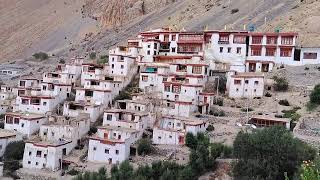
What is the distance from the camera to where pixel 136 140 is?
3338 cm

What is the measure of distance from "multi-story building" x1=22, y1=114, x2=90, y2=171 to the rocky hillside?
22.7 m

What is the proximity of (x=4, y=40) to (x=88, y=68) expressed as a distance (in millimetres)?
49755

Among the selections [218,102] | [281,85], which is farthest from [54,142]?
[281,85]

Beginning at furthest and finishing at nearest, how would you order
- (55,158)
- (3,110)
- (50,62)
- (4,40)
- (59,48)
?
(4,40), (59,48), (50,62), (3,110), (55,158)

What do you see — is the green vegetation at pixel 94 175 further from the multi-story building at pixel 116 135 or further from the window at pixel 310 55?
the window at pixel 310 55

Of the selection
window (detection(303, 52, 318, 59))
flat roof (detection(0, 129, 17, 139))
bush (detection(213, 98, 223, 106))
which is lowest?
flat roof (detection(0, 129, 17, 139))

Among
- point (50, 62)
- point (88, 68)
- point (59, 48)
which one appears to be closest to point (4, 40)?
point (59, 48)

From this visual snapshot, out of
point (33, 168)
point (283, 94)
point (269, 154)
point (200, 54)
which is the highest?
point (200, 54)

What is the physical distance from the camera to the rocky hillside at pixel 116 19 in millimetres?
55594

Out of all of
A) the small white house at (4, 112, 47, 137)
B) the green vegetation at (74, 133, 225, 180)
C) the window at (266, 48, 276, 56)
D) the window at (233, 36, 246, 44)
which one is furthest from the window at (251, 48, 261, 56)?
the small white house at (4, 112, 47, 137)

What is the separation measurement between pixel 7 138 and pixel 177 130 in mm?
11001

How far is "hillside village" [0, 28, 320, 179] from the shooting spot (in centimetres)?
3284

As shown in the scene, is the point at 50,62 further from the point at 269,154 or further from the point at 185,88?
the point at 269,154

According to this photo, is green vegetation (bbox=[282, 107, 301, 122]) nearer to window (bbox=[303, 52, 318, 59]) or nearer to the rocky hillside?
window (bbox=[303, 52, 318, 59])
